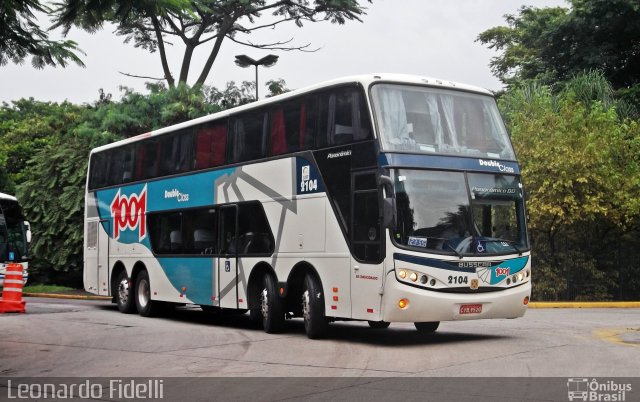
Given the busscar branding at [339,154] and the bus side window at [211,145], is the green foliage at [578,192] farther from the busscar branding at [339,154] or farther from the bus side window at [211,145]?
the busscar branding at [339,154]

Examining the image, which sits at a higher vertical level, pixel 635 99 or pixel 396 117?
pixel 635 99

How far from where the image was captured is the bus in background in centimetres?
3072

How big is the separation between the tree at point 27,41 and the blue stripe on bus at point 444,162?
4561 millimetres

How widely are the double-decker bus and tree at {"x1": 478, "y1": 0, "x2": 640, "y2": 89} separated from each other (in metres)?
23.2

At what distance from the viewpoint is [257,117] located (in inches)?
666

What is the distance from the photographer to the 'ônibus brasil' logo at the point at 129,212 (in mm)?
21203

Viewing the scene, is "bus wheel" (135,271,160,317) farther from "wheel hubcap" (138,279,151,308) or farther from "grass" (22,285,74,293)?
"grass" (22,285,74,293)

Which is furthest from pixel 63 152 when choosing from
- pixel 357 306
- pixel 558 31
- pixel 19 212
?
pixel 357 306

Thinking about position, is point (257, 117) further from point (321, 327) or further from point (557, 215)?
point (557, 215)

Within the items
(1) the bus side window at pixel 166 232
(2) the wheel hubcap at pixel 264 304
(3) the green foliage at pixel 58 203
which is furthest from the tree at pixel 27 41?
(3) the green foliage at pixel 58 203

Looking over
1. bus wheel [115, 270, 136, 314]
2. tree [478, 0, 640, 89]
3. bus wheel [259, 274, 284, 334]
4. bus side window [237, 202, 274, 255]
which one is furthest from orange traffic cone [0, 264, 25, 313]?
tree [478, 0, 640, 89]

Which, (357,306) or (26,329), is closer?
(357,306)

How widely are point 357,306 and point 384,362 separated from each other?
2.18 metres

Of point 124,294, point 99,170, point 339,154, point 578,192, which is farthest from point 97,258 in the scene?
point 578,192
